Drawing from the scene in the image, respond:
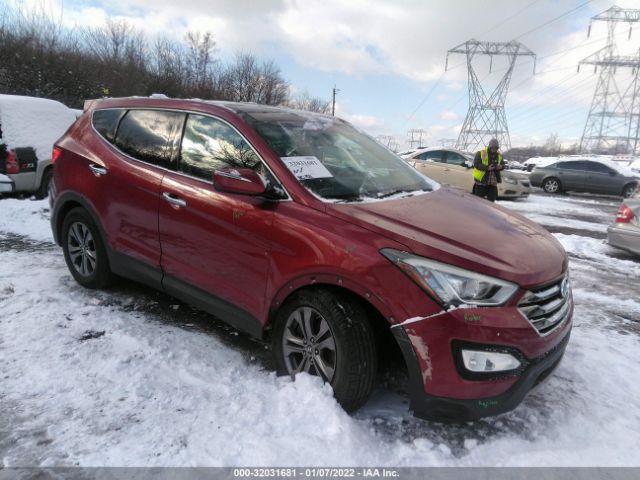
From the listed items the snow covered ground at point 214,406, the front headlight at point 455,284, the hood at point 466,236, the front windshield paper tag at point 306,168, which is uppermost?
the front windshield paper tag at point 306,168

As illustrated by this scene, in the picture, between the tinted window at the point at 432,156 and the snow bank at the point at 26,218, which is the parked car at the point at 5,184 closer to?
the snow bank at the point at 26,218

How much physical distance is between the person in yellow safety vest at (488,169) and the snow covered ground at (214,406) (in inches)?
246

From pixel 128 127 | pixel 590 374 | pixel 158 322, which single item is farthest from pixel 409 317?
pixel 128 127

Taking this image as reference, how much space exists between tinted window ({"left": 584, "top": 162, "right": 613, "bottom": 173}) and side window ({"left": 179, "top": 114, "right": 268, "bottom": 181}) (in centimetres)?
1829

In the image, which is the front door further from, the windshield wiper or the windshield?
the windshield wiper

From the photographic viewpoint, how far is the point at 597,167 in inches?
690

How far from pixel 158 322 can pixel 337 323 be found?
73.1 inches

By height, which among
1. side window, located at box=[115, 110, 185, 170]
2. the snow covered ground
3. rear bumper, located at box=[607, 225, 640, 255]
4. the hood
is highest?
side window, located at box=[115, 110, 185, 170]

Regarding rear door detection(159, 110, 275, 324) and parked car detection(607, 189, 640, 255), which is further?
parked car detection(607, 189, 640, 255)

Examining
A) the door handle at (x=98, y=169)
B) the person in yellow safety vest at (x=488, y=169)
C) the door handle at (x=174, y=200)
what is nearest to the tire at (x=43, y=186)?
the door handle at (x=98, y=169)

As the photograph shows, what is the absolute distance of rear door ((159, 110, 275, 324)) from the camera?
2.83 metres

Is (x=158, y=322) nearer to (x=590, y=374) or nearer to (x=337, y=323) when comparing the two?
(x=337, y=323)

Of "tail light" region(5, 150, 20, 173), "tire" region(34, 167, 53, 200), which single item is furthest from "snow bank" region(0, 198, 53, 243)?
"tail light" region(5, 150, 20, 173)

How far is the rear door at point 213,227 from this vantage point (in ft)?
9.30
